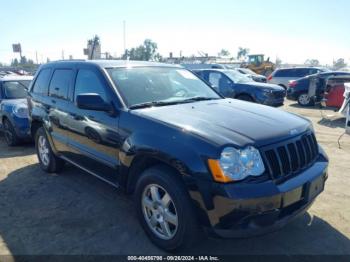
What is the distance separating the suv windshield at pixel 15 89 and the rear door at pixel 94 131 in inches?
170

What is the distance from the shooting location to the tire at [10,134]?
24.6 feet

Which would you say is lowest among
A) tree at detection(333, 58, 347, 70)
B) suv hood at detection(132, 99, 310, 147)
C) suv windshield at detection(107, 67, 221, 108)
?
tree at detection(333, 58, 347, 70)

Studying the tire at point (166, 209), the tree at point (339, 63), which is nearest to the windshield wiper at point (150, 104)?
the tire at point (166, 209)

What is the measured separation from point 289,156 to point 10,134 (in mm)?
6741

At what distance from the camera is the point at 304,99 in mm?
14602

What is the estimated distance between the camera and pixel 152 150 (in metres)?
3.03

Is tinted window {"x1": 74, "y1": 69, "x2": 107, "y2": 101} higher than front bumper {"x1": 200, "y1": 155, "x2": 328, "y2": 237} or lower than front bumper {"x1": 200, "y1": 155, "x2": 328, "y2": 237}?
higher

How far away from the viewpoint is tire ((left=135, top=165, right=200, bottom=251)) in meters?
2.81

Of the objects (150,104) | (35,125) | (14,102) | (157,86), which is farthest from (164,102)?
(14,102)

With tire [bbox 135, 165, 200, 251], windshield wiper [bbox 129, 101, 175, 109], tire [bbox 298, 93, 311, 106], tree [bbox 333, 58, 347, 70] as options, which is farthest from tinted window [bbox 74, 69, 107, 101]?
tree [bbox 333, 58, 347, 70]

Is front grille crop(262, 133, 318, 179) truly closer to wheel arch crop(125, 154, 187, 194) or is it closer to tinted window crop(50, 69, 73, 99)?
wheel arch crop(125, 154, 187, 194)

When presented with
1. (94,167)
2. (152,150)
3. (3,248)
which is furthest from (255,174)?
(3,248)

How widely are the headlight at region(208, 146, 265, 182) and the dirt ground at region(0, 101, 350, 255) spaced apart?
3.25ft

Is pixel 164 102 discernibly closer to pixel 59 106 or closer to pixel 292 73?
pixel 59 106
